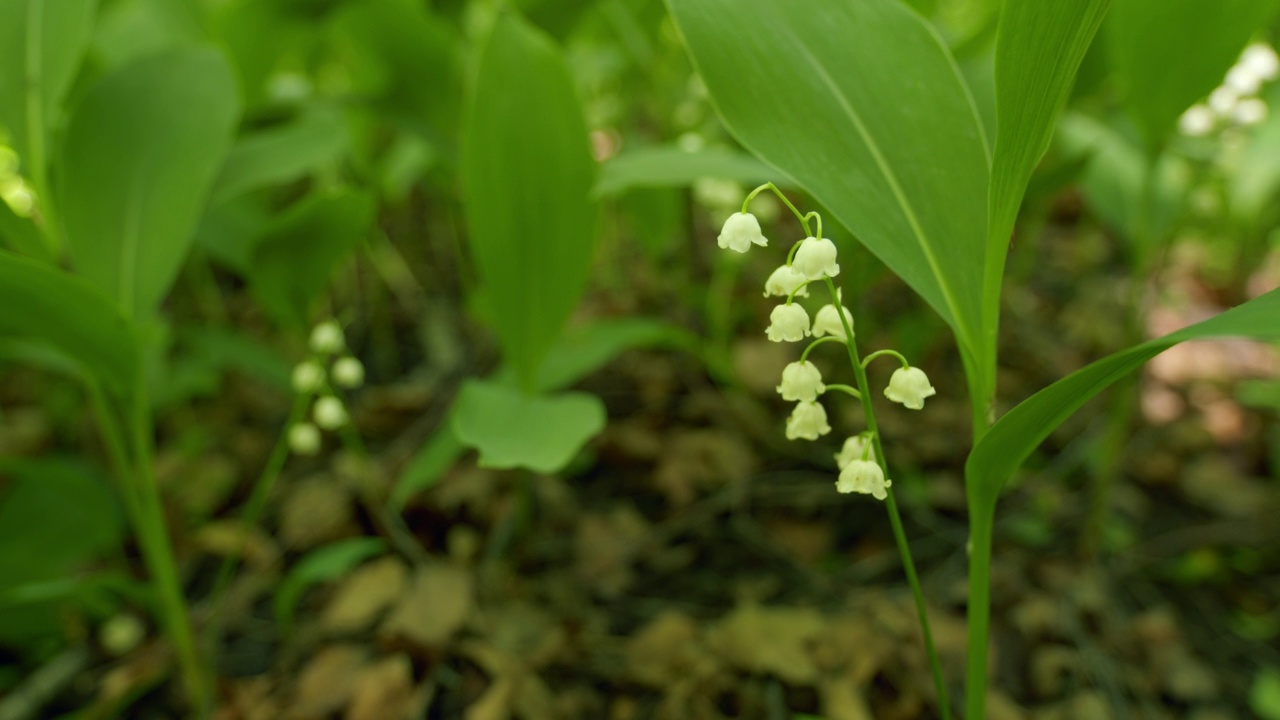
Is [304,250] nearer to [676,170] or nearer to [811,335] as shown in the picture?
[676,170]

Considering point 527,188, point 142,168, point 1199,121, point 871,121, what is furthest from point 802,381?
point 1199,121

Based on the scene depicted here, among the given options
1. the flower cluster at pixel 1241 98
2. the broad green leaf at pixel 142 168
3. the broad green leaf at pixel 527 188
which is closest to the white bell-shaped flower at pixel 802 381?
the broad green leaf at pixel 527 188

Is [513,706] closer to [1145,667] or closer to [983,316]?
[983,316]

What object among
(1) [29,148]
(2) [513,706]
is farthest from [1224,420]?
(1) [29,148]

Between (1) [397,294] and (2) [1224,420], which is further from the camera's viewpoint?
(1) [397,294]

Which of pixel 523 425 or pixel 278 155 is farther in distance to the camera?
pixel 278 155
